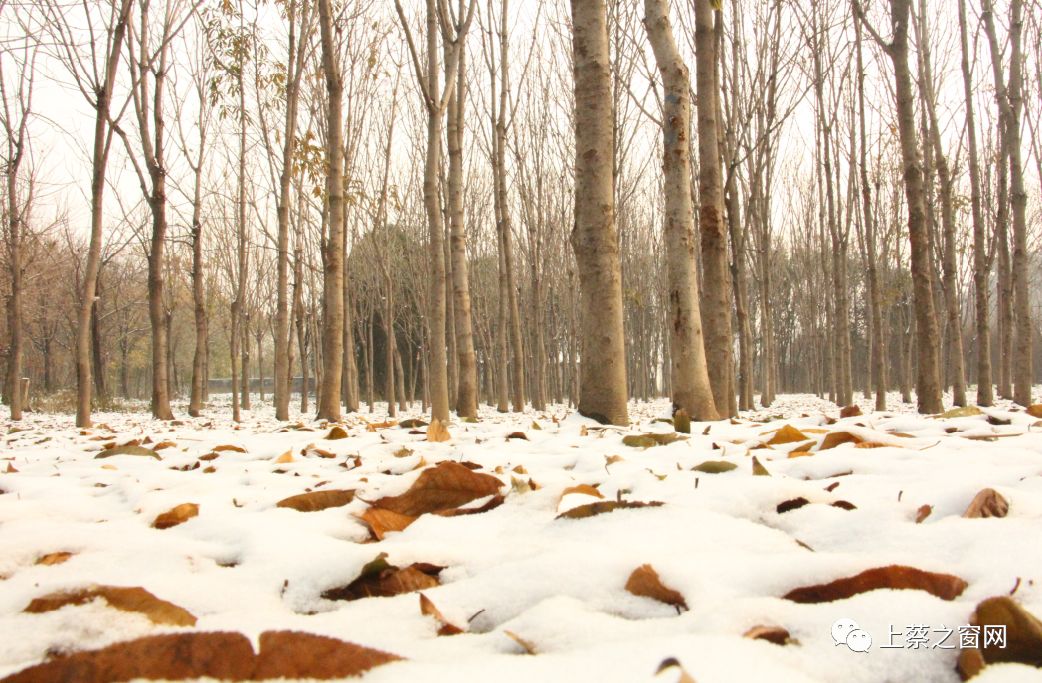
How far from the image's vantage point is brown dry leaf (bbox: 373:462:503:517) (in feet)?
4.78

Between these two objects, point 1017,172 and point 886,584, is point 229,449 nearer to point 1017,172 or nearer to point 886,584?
point 886,584

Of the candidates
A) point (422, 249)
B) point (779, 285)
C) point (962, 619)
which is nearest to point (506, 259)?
point (422, 249)

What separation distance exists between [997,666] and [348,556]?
2.75 ft

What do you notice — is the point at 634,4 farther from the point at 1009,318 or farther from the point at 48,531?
the point at 48,531

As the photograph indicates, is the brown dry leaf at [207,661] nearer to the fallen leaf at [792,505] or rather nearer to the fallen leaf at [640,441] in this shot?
the fallen leaf at [792,505]

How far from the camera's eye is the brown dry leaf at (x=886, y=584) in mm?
797

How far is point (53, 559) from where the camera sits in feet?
3.57

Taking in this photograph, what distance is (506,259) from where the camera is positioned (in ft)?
37.1

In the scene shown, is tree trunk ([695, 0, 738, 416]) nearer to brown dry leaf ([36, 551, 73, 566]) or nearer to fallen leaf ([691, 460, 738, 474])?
fallen leaf ([691, 460, 738, 474])

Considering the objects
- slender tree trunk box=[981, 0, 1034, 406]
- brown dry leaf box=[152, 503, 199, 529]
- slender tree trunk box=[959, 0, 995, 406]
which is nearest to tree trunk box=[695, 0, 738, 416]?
brown dry leaf box=[152, 503, 199, 529]

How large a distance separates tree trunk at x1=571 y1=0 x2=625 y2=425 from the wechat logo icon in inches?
130

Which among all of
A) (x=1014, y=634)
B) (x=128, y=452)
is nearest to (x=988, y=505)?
(x=1014, y=634)

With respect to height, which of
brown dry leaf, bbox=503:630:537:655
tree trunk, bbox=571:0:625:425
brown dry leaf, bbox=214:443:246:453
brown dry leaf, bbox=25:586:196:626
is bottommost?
brown dry leaf, bbox=214:443:246:453

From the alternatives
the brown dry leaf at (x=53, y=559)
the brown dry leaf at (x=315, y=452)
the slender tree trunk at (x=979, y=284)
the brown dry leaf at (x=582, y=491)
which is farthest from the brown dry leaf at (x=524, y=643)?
the slender tree trunk at (x=979, y=284)
